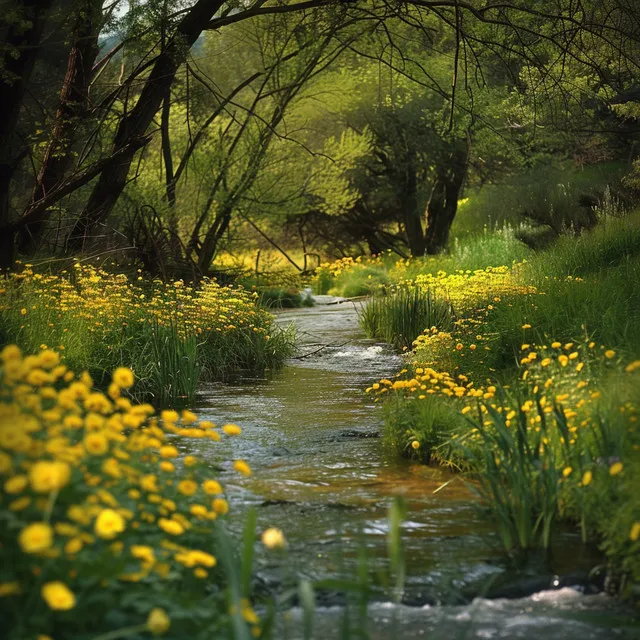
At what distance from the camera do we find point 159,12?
8.40 metres

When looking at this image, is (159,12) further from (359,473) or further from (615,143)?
(615,143)

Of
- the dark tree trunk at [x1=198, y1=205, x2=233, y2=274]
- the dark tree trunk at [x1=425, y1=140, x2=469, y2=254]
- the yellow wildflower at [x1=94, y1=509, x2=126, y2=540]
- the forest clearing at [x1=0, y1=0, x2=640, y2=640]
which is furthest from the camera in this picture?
the dark tree trunk at [x1=425, y1=140, x2=469, y2=254]

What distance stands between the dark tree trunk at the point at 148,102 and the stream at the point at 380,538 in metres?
3.05

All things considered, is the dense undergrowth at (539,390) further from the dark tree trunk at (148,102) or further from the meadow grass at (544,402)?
the dark tree trunk at (148,102)

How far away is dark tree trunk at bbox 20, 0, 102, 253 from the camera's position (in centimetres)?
891

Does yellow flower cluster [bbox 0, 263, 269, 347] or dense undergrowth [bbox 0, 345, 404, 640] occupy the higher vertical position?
yellow flower cluster [bbox 0, 263, 269, 347]

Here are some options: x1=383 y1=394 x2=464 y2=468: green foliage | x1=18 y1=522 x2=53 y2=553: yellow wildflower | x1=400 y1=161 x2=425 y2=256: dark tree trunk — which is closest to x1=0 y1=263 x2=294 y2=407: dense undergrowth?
x1=383 y1=394 x2=464 y2=468: green foliage

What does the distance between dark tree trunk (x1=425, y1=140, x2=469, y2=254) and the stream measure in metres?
14.1

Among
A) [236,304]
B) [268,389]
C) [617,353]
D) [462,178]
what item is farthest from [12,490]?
[462,178]

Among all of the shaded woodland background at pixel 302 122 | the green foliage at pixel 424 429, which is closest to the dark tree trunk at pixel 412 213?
the shaded woodland background at pixel 302 122

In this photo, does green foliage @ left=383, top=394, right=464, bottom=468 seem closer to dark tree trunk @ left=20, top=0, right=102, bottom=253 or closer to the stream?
the stream

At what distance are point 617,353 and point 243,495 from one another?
251 cm

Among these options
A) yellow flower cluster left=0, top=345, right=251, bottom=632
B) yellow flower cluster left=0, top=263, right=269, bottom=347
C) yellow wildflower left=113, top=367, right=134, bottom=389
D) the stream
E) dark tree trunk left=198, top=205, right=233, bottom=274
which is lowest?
the stream

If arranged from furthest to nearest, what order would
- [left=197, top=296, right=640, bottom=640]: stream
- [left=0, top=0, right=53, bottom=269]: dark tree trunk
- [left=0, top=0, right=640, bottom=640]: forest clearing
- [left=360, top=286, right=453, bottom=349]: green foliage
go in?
[left=360, top=286, right=453, bottom=349]: green foliage
[left=0, top=0, right=53, bottom=269]: dark tree trunk
[left=197, top=296, right=640, bottom=640]: stream
[left=0, top=0, right=640, bottom=640]: forest clearing
